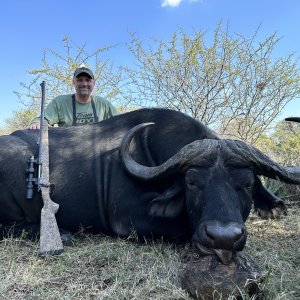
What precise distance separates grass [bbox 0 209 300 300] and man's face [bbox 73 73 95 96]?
2.99 m

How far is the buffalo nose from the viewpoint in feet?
8.05

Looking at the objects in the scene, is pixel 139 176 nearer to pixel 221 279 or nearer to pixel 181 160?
pixel 181 160

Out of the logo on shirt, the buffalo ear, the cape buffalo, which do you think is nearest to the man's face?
the logo on shirt

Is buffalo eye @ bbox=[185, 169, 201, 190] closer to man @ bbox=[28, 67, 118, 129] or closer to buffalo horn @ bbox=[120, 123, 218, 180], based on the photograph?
buffalo horn @ bbox=[120, 123, 218, 180]

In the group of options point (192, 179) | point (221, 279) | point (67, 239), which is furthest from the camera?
point (67, 239)

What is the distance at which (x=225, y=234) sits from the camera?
2451 mm

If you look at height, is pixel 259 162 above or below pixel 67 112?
below

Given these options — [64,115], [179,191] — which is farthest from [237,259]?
[64,115]

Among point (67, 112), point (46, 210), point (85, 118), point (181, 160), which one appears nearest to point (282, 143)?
point (85, 118)

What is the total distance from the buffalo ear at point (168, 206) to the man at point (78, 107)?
10.3ft

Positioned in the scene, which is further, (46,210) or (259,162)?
(46,210)

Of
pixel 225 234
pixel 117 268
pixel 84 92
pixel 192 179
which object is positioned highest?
pixel 84 92

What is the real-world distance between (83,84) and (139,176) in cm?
326

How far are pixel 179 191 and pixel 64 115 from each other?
3.51 m
